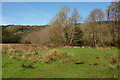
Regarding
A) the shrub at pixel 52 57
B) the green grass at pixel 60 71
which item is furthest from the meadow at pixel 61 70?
the shrub at pixel 52 57

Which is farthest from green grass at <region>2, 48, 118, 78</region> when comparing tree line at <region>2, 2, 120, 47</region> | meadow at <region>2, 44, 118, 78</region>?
tree line at <region>2, 2, 120, 47</region>

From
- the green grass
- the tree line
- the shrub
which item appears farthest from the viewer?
the tree line

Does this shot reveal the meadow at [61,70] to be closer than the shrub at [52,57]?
Yes

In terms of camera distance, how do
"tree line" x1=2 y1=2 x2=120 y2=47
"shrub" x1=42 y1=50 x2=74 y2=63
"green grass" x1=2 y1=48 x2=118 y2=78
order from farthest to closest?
"tree line" x1=2 y1=2 x2=120 y2=47 → "shrub" x1=42 y1=50 x2=74 y2=63 → "green grass" x1=2 y1=48 x2=118 y2=78

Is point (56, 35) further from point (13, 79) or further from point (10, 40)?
point (13, 79)

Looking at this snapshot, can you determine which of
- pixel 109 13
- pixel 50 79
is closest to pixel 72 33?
pixel 109 13

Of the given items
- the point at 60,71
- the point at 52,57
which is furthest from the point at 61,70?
the point at 52,57

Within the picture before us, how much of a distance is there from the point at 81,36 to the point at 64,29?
2.76 meters

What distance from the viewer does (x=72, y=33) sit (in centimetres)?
1644

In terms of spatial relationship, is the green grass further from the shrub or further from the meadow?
the shrub

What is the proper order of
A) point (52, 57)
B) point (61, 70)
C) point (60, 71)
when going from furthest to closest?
point (52, 57) → point (61, 70) → point (60, 71)

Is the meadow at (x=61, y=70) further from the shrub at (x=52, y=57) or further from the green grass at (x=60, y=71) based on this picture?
the shrub at (x=52, y=57)

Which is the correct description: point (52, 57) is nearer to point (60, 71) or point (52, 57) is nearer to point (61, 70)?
point (61, 70)

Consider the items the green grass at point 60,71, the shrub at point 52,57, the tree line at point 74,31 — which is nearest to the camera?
the green grass at point 60,71
